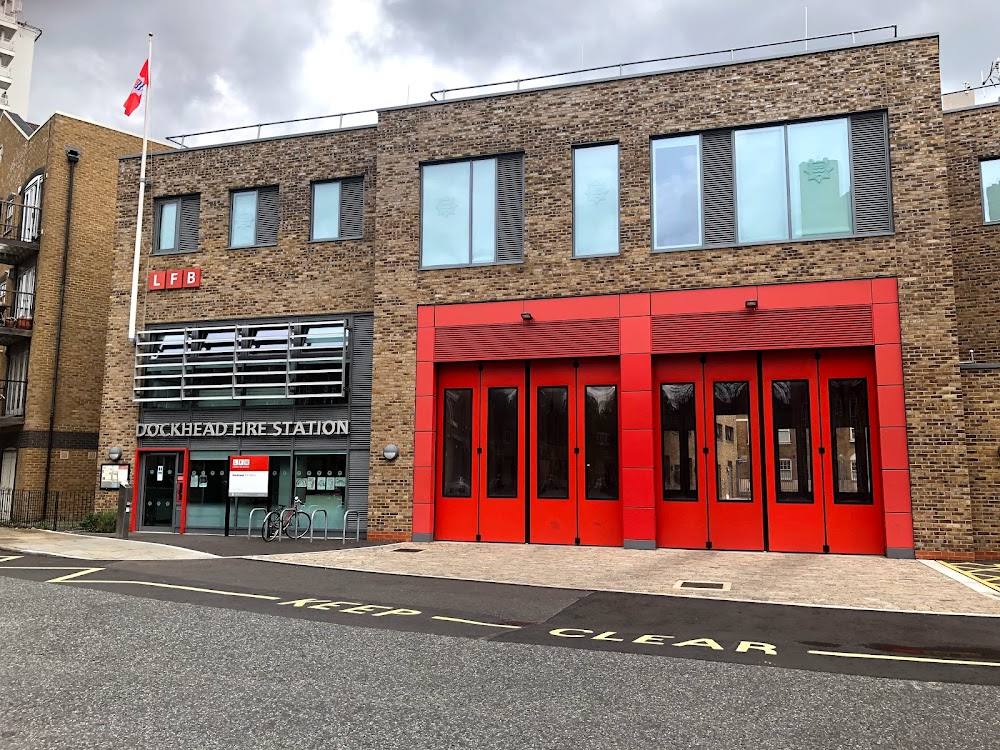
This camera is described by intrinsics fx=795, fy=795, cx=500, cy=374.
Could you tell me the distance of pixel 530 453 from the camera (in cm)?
1616

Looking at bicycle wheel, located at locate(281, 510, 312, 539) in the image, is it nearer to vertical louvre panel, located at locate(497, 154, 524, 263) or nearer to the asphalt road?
vertical louvre panel, located at locate(497, 154, 524, 263)

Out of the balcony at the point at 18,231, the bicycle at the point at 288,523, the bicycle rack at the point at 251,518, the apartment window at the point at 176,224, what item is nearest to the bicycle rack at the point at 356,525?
the bicycle at the point at 288,523

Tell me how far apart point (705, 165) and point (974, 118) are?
609cm

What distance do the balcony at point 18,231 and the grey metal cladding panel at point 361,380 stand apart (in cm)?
1186

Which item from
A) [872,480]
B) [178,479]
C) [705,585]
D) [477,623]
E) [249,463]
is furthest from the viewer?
[178,479]

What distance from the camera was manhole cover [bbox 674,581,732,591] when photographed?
419 inches

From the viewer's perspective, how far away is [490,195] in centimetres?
1698

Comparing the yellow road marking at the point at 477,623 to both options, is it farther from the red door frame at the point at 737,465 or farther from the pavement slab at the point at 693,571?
the red door frame at the point at 737,465

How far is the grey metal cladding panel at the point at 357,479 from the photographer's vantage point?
1759 centimetres

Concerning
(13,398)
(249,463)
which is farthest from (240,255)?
(13,398)

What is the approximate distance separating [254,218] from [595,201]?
28.6 feet

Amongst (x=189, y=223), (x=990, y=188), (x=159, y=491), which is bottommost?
(x=159, y=491)

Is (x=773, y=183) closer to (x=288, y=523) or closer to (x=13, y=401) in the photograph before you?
(x=288, y=523)

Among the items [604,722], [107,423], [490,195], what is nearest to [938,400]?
[490,195]
